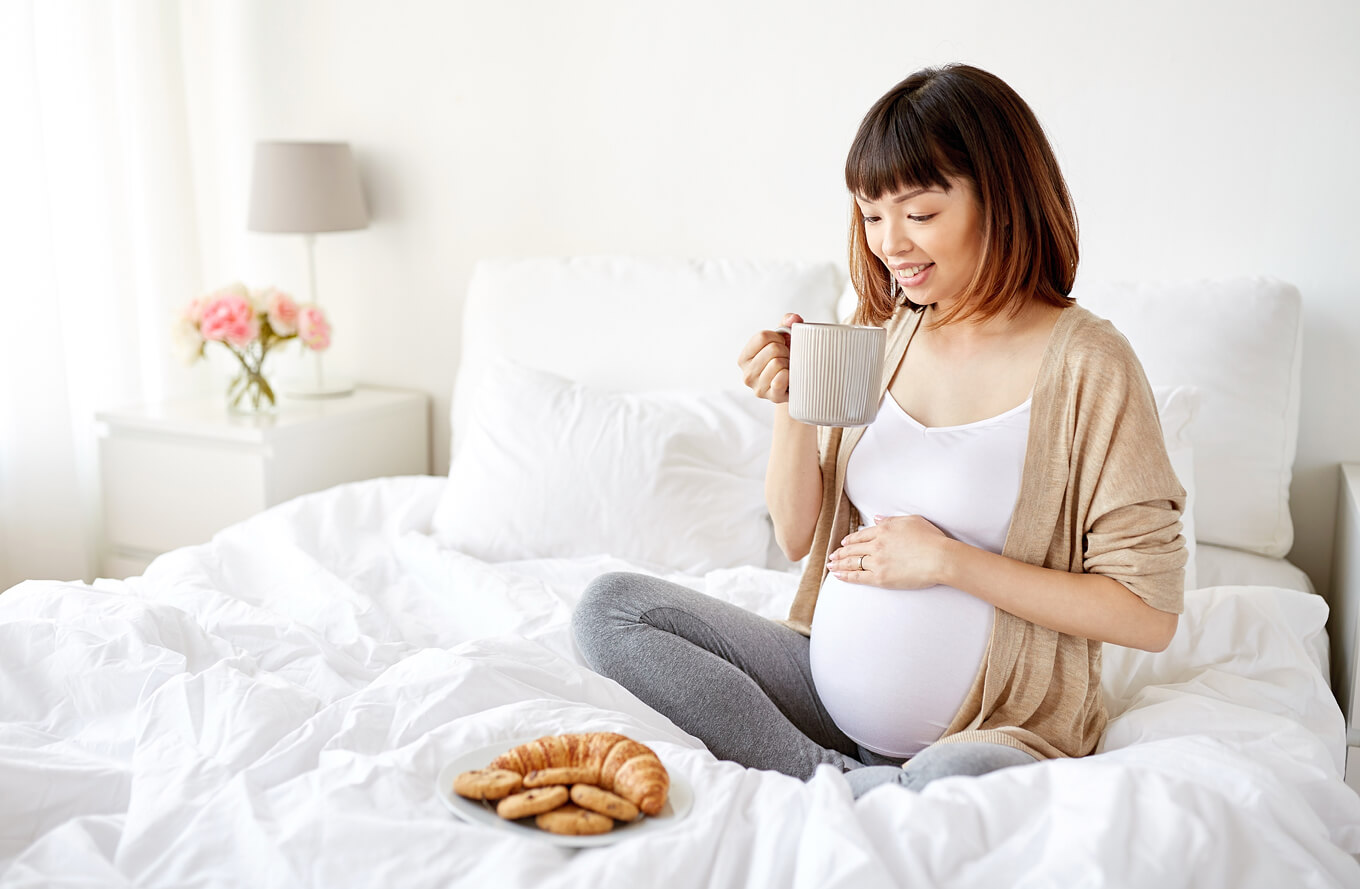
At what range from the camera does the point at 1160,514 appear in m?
1.14

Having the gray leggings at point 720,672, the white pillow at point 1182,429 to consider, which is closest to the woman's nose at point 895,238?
the gray leggings at point 720,672

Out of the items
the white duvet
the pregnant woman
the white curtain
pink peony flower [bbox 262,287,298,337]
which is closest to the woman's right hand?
the pregnant woman

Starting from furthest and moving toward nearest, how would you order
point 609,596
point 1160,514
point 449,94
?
point 449,94 → point 609,596 → point 1160,514

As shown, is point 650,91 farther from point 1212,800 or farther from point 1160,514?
point 1212,800

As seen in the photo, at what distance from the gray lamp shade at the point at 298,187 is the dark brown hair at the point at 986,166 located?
5.45ft

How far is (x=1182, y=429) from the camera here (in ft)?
5.75

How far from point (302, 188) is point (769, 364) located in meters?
1.64

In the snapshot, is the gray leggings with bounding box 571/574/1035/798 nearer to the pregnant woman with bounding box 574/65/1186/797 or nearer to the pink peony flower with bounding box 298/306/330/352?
the pregnant woman with bounding box 574/65/1186/797

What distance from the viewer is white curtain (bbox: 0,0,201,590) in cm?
238

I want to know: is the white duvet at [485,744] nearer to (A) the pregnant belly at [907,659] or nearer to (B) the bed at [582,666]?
(B) the bed at [582,666]

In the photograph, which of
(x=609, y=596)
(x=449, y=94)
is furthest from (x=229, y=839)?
(x=449, y=94)

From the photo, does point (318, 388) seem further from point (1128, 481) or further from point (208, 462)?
point (1128, 481)

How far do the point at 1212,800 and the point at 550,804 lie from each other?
533 millimetres

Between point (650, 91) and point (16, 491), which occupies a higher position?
point (650, 91)
